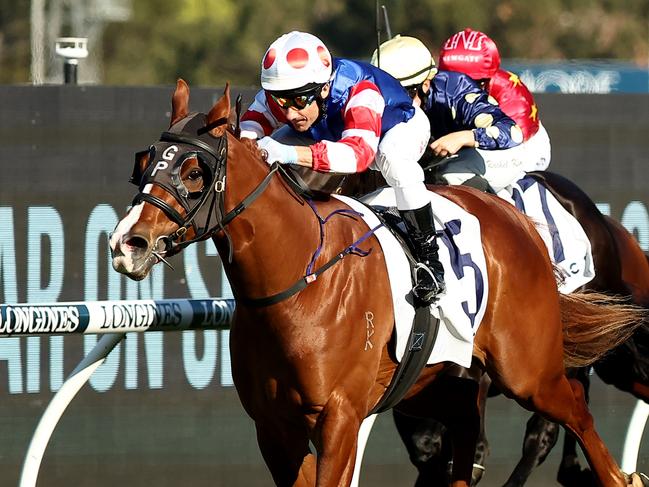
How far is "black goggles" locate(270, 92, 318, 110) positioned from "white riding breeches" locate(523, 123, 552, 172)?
5.66 feet

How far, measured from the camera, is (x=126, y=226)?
396 centimetres

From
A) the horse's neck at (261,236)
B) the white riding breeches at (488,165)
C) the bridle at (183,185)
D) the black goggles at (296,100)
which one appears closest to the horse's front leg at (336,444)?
the horse's neck at (261,236)

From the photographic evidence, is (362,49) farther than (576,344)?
Yes

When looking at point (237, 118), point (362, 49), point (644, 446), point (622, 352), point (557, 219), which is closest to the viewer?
point (237, 118)

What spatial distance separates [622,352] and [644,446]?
0.80 meters

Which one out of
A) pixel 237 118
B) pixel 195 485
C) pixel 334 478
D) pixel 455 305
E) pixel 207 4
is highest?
pixel 207 4

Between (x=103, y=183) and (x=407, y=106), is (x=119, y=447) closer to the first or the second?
(x=103, y=183)

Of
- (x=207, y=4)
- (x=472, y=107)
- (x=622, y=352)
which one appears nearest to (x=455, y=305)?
(x=472, y=107)

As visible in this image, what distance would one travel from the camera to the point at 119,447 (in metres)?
6.09

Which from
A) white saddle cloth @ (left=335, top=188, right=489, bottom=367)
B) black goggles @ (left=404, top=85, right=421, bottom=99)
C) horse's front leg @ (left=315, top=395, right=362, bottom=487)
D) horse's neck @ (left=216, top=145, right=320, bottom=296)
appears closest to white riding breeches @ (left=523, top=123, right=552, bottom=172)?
black goggles @ (left=404, top=85, right=421, bottom=99)

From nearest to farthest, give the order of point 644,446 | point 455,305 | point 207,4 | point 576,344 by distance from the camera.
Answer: point 455,305 < point 576,344 < point 644,446 < point 207,4

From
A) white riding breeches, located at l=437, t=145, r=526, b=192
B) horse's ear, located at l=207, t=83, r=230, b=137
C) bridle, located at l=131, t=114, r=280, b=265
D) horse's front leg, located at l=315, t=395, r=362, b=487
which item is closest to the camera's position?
Result: bridle, located at l=131, t=114, r=280, b=265

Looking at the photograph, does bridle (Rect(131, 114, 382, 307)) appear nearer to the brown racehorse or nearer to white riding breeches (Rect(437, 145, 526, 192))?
the brown racehorse

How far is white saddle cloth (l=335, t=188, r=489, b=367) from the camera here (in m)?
4.80
